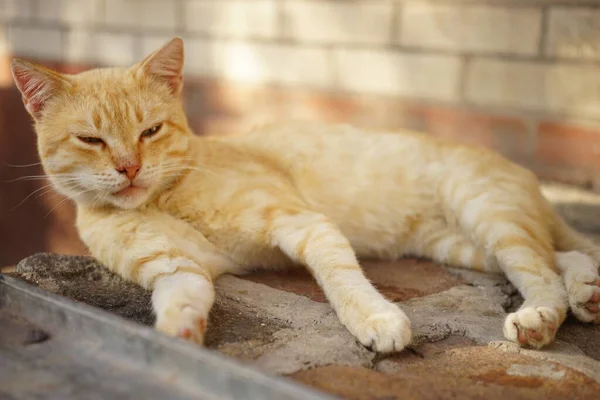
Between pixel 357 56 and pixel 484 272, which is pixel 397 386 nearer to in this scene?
pixel 484 272

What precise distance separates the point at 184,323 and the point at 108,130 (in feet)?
2.52

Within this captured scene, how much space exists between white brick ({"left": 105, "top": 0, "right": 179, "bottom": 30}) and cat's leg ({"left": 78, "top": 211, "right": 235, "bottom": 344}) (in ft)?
8.82

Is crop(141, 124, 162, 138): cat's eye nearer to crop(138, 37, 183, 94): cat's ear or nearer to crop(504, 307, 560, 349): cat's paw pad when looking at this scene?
crop(138, 37, 183, 94): cat's ear

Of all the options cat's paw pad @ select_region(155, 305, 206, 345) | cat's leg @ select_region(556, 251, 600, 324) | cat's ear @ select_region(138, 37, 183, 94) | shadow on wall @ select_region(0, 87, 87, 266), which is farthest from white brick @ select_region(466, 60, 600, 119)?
shadow on wall @ select_region(0, 87, 87, 266)

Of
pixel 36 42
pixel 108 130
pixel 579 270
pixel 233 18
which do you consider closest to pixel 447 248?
pixel 579 270

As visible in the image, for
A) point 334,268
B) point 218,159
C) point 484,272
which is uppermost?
point 218,159

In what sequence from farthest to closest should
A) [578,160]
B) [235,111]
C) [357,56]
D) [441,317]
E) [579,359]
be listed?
[235,111]
[357,56]
[578,160]
[441,317]
[579,359]

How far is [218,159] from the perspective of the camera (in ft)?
8.70

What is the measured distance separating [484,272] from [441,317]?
549 mm

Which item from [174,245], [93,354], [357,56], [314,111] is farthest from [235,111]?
[93,354]

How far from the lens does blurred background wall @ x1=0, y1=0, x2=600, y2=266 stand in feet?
11.5

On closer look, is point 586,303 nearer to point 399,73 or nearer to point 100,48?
point 399,73

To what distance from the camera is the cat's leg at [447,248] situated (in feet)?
8.68

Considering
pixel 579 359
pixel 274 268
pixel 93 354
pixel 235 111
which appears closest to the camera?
pixel 93 354
